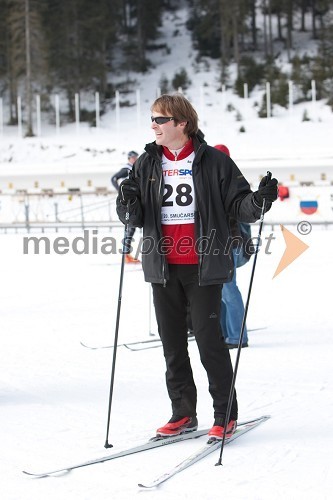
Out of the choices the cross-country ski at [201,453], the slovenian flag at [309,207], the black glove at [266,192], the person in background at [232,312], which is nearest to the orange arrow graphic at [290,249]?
the slovenian flag at [309,207]

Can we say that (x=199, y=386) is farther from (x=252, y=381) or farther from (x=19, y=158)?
(x=19, y=158)

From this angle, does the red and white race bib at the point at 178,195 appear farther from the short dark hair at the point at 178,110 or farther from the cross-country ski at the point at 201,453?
the cross-country ski at the point at 201,453

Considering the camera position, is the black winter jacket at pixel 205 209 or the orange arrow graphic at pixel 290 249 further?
the orange arrow graphic at pixel 290 249

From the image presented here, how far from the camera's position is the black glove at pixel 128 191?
4043mm

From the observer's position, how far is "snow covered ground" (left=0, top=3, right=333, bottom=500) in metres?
3.57

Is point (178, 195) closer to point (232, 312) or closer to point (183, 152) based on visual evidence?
point (183, 152)

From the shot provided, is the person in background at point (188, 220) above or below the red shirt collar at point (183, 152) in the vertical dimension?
below

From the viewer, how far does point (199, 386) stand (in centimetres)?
531

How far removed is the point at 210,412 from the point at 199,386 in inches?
25.0

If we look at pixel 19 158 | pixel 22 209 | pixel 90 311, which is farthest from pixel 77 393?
pixel 19 158

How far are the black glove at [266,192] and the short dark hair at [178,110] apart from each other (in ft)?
1.58

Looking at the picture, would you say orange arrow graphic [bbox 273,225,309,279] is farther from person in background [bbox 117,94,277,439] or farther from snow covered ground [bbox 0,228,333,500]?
person in background [bbox 117,94,277,439]

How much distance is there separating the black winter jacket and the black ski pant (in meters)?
0.08

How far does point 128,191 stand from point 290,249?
12.1 metres
